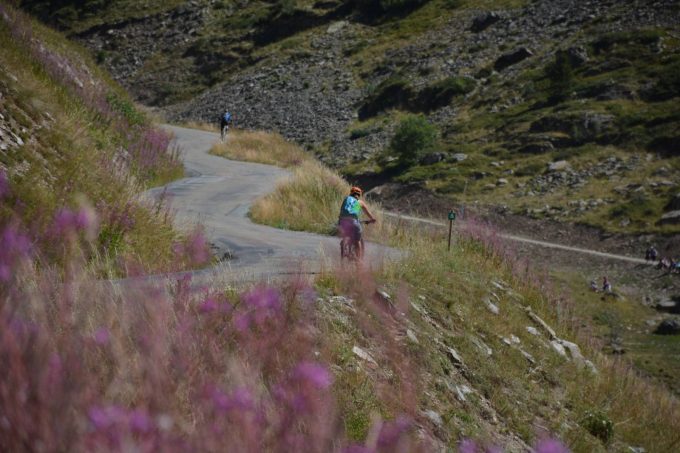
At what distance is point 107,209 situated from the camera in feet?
28.6

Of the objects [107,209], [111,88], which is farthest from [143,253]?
[111,88]

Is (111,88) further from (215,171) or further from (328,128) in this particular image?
(328,128)

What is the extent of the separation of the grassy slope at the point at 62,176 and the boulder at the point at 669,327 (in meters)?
22.1

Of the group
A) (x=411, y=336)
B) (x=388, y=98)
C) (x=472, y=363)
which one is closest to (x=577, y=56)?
(x=388, y=98)

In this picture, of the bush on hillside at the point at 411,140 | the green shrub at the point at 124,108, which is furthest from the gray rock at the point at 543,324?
the bush on hillside at the point at 411,140

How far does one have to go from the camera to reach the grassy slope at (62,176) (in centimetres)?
779

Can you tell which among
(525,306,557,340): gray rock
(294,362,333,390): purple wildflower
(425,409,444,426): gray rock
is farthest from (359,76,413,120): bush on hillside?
(294,362,333,390): purple wildflower

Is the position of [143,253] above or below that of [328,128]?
below

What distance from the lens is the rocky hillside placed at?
41.9m

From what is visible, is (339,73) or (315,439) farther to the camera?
(339,73)

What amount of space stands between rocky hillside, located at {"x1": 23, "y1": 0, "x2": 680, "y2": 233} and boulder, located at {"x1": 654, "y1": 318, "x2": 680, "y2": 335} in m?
10.4

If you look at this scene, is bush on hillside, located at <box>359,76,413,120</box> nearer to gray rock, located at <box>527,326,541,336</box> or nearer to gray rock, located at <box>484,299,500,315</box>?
gray rock, located at <box>527,326,541,336</box>

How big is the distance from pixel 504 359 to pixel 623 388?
9.20 ft

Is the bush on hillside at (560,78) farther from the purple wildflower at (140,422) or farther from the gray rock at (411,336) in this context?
the purple wildflower at (140,422)
